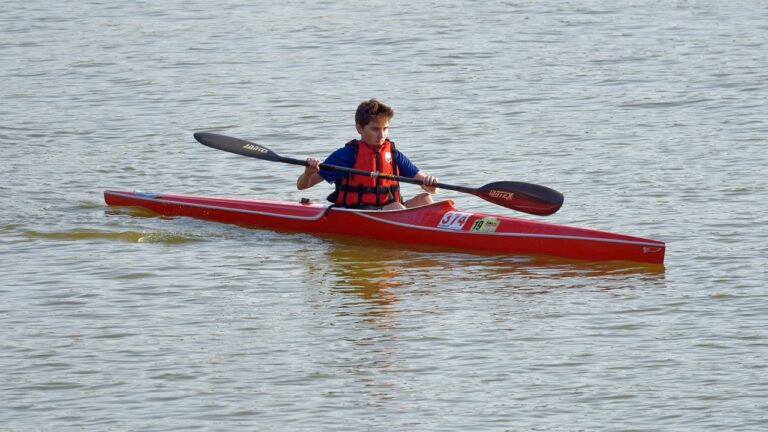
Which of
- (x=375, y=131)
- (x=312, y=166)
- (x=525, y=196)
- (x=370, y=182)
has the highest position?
(x=375, y=131)

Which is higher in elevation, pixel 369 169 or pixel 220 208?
pixel 369 169

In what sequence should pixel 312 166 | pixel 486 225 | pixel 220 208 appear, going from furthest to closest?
pixel 220 208 < pixel 312 166 < pixel 486 225

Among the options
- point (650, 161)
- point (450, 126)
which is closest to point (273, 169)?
point (450, 126)

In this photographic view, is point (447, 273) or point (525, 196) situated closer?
point (447, 273)

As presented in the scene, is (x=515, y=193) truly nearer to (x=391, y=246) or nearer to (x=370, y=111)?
(x=391, y=246)

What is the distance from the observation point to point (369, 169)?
9508 millimetres

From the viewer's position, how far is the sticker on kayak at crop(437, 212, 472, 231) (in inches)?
365

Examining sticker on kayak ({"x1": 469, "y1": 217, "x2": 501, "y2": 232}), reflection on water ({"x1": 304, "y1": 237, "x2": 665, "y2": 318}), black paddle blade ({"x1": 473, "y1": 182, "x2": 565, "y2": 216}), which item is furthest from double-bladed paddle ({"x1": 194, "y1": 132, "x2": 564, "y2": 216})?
reflection on water ({"x1": 304, "y1": 237, "x2": 665, "y2": 318})

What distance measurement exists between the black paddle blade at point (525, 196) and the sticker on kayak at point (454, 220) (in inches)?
8.7

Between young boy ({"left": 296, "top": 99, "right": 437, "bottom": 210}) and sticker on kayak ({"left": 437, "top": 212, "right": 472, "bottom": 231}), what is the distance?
0.23 meters

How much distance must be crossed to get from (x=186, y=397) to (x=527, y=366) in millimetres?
1650

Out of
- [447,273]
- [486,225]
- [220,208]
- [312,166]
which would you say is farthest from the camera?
[220,208]

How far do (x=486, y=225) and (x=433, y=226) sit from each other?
37 cm

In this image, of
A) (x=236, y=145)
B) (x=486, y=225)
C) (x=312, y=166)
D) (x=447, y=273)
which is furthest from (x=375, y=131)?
(x=236, y=145)
